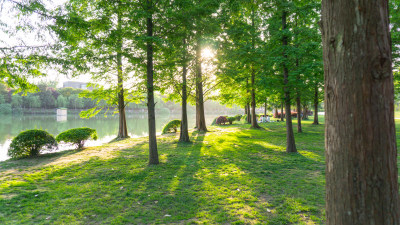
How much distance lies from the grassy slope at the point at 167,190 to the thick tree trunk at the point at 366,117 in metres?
2.25

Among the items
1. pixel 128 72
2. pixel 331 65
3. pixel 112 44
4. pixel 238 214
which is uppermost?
pixel 112 44

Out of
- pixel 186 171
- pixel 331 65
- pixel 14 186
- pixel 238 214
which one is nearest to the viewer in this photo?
pixel 331 65

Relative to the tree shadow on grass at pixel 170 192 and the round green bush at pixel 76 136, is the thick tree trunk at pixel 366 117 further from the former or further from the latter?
the round green bush at pixel 76 136

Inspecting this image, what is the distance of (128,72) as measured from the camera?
8.19 m

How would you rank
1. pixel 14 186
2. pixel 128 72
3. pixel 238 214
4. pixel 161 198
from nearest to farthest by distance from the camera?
1. pixel 238 214
2. pixel 161 198
3. pixel 14 186
4. pixel 128 72

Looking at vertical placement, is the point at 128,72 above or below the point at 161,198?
above

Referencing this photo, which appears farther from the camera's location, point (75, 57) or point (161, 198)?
point (75, 57)

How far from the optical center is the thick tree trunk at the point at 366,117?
1.62 m

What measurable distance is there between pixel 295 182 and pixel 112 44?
6.77 metres

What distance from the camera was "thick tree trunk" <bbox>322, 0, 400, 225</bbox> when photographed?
5.33 ft

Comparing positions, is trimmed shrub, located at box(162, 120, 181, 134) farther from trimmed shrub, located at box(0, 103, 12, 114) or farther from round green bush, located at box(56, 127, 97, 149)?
trimmed shrub, located at box(0, 103, 12, 114)

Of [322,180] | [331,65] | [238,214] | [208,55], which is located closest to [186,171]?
[238,214]

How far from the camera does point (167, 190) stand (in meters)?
5.17

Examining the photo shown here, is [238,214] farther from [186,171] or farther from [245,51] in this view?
[245,51]
